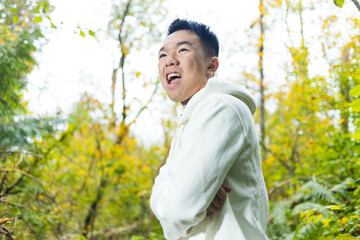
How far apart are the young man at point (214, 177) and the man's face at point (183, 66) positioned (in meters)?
0.18

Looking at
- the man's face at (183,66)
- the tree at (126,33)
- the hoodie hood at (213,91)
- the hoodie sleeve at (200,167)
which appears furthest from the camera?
the tree at (126,33)

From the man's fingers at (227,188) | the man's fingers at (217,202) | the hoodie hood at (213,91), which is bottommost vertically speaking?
the man's fingers at (217,202)

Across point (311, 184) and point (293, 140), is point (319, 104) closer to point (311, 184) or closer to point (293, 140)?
point (311, 184)

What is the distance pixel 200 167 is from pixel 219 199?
0.13 meters

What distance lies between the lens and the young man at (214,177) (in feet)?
3.20

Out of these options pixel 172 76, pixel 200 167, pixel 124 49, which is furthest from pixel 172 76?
pixel 124 49

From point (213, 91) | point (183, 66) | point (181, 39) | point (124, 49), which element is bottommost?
point (213, 91)

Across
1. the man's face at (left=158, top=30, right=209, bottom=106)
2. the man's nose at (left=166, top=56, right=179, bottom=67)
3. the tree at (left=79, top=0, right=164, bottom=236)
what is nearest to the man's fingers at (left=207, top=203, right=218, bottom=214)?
the man's face at (left=158, top=30, right=209, bottom=106)

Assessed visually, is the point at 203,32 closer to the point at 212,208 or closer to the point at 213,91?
the point at 213,91

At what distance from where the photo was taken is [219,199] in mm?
1020

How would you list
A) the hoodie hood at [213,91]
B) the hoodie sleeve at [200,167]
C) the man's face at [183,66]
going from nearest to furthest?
the hoodie sleeve at [200,167], the hoodie hood at [213,91], the man's face at [183,66]

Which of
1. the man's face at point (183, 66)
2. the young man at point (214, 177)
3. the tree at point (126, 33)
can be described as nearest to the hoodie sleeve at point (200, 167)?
the young man at point (214, 177)

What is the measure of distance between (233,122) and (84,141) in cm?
876

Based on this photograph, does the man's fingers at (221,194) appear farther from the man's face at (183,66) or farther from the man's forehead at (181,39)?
the man's forehead at (181,39)
